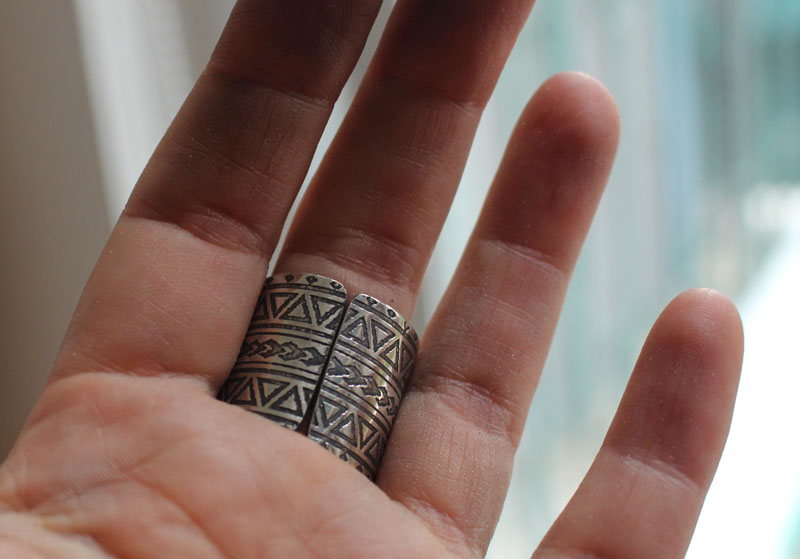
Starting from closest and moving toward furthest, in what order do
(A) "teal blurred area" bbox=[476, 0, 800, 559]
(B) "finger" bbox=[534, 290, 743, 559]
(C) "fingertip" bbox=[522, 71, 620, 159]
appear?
(B) "finger" bbox=[534, 290, 743, 559], (C) "fingertip" bbox=[522, 71, 620, 159], (A) "teal blurred area" bbox=[476, 0, 800, 559]

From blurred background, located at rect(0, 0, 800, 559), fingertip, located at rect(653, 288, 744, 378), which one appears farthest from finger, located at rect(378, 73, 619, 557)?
blurred background, located at rect(0, 0, 800, 559)

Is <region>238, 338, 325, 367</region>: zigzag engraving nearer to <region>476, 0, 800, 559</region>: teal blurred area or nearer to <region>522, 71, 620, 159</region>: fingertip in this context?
<region>522, 71, 620, 159</region>: fingertip

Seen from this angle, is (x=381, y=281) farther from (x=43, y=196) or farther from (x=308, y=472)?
(x=43, y=196)

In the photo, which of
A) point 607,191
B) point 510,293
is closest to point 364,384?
point 510,293

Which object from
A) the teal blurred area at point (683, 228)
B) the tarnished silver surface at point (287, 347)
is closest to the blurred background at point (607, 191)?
the teal blurred area at point (683, 228)

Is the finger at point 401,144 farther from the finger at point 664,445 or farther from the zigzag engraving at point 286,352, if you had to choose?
the finger at point 664,445

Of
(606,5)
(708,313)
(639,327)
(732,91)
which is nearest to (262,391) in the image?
(708,313)

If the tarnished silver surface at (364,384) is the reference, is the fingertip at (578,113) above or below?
above
